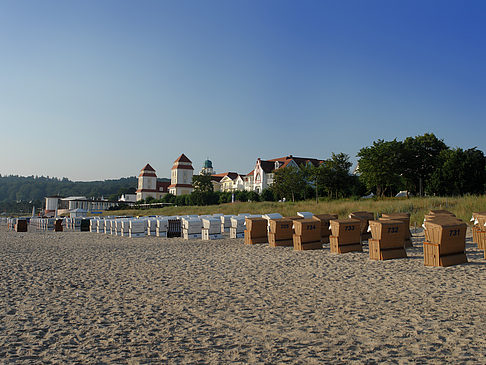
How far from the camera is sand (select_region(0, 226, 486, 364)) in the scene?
477 cm

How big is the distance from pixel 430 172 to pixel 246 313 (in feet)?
163

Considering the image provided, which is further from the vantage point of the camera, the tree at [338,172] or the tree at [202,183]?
the tree at [202,183]

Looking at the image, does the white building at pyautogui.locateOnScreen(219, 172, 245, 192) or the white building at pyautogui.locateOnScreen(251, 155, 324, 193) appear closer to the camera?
the white building at pyautogui.locateOnScreen(251, 155, 324, 193)

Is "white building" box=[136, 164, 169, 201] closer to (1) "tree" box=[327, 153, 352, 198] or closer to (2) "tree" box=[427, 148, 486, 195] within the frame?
(1) "tree" box=[327, 153, 352, 198]

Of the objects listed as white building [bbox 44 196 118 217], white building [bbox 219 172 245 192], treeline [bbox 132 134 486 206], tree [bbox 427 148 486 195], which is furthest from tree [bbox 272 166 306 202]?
white building [bbox 44 196 118 217]

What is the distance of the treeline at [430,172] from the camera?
4600 centimetres

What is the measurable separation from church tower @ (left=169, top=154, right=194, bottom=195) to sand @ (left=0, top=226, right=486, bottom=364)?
104 m

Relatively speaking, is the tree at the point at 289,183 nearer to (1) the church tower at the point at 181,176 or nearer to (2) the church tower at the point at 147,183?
(1) the church tower at the point at 181,176

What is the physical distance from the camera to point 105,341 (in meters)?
5.19

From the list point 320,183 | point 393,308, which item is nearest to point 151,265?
point 393,308

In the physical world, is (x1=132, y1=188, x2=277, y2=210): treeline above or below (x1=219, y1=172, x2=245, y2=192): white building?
below

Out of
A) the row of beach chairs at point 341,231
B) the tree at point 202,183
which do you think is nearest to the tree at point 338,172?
the row of beach chairs at point 341,231

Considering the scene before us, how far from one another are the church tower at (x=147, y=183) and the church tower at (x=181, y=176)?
8.55 m

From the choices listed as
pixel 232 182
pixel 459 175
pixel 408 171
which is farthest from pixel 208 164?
pixel 459 175
